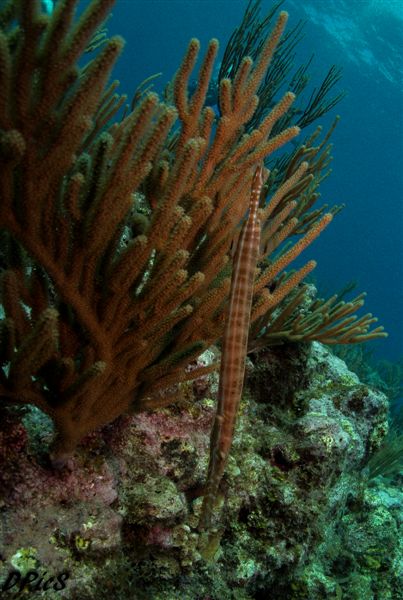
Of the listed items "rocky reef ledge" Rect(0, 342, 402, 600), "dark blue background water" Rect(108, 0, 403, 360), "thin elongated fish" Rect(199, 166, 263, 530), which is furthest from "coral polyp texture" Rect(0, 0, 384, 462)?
"dark blue background water" Rect(108, 0, 403, 360)

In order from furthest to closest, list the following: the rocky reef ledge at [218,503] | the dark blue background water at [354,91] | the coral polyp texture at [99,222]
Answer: the dark blue background water at [354,91]
the rocky reef ledge at [218,503]
the coral polyp texture at [99,222]

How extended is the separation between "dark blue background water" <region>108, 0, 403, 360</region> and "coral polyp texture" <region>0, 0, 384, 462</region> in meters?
19.6

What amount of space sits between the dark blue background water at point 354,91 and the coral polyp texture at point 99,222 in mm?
19590

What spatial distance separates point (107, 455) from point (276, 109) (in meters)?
2.52

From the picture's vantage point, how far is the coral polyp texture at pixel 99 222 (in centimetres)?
169

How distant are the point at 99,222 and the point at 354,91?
6952 centimetres

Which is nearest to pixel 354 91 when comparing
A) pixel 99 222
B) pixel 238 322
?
pixel 238 322

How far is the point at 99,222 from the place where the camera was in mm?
2061

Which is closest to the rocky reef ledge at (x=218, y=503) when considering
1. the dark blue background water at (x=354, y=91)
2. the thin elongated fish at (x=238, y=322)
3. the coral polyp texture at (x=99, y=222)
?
the coral polyp texture at (x=99, y=222)

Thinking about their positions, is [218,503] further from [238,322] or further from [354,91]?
[354,91]

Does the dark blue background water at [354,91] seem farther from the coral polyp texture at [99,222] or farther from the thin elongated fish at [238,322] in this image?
the thin elongated fish at [238,322]

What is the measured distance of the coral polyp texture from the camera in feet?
5.53

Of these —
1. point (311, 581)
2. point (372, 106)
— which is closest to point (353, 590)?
point (311, 581)

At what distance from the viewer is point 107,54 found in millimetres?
1689
